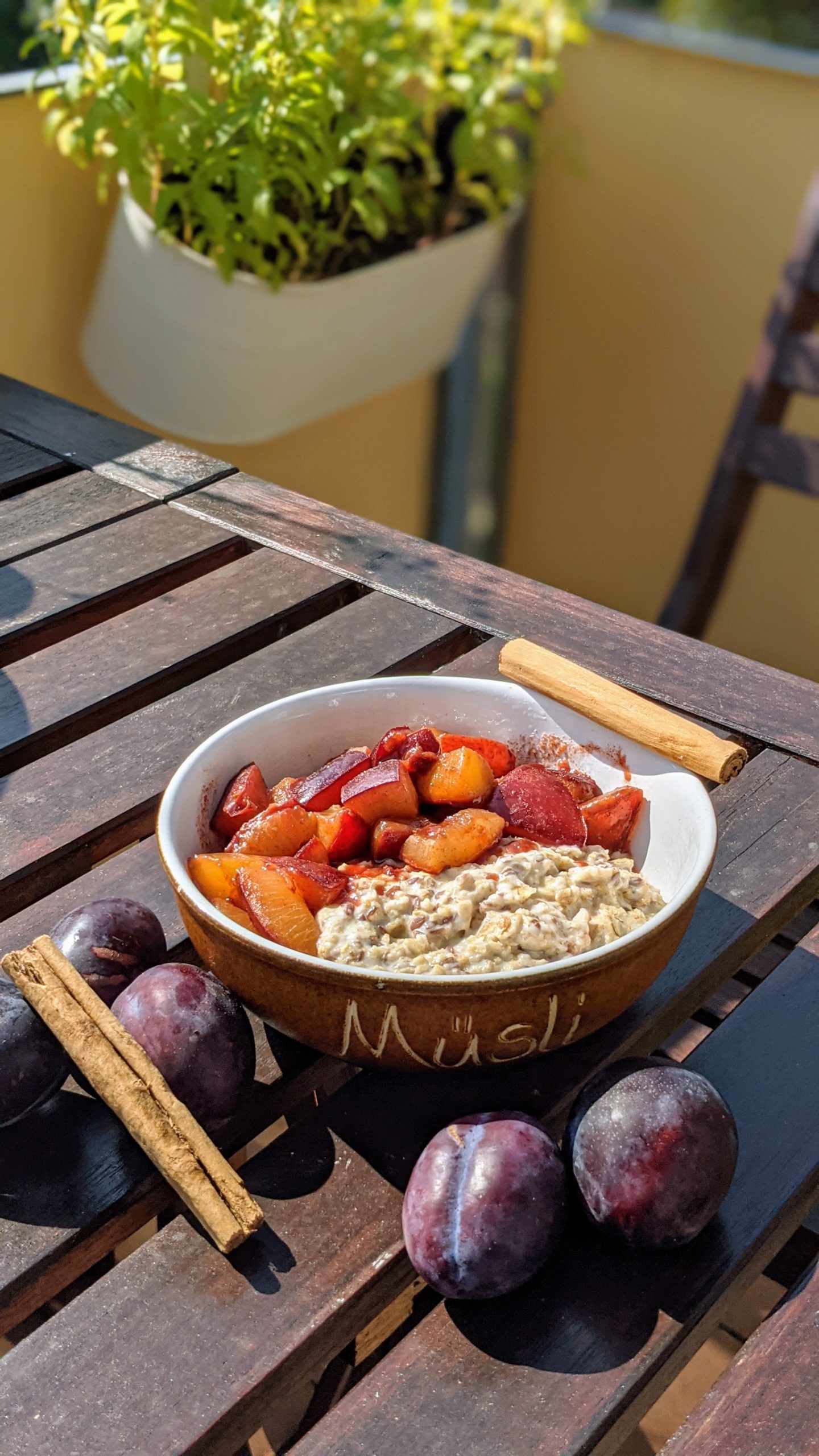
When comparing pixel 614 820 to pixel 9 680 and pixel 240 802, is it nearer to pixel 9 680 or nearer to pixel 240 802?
pixel 240 802

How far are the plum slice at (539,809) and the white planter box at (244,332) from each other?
4.53ft

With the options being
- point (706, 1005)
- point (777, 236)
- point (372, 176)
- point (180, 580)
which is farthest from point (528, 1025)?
point (777, 236)

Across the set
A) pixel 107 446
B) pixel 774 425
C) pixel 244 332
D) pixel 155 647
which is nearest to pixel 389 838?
pixel 155 647

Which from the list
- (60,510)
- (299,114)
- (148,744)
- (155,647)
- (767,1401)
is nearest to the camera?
(767,1401)

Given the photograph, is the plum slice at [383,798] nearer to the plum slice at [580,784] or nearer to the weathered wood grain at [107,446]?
the plum slice at [580,784]

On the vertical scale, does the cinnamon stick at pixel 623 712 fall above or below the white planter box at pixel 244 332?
above

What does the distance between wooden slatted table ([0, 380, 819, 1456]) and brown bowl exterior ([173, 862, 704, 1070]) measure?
52mm

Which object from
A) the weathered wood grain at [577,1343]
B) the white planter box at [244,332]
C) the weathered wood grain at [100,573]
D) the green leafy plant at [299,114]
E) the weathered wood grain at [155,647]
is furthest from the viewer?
the white planter box at [244,332]

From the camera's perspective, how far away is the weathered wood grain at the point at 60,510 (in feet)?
3.79

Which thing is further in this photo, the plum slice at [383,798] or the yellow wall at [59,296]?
the yellow wall at [59,296]

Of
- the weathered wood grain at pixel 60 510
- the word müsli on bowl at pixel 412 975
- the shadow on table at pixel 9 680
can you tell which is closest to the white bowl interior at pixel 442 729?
the word müsli on bowl at pixel 412 975

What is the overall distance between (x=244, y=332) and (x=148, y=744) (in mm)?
1215

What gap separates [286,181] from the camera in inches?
75.5

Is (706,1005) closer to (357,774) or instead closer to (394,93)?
(357,774)
